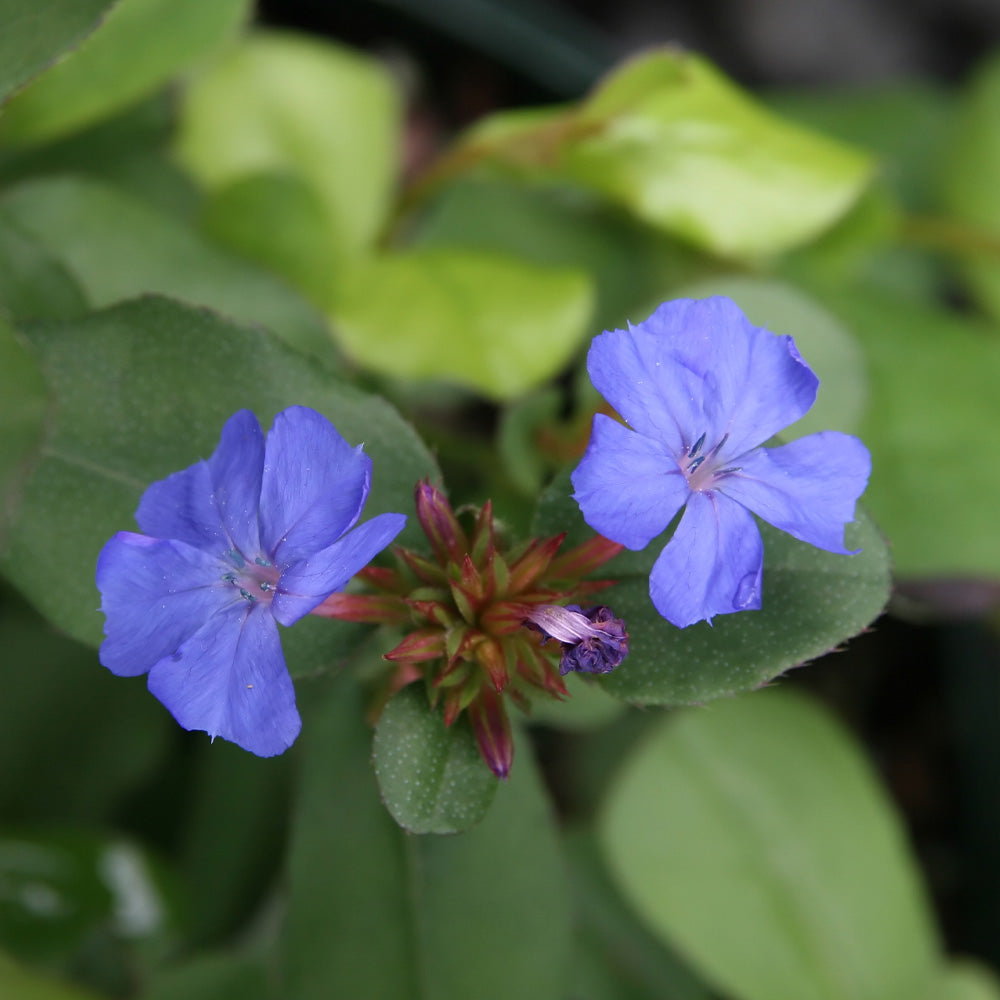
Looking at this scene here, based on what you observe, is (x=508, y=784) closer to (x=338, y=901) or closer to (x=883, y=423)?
(x=338, y=901)

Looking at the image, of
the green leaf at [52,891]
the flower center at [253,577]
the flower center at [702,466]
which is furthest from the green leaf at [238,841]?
the flower center at [702,466]

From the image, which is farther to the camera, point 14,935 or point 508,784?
point 14,935

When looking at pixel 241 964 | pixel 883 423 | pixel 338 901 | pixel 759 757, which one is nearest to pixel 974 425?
pixel 883 423

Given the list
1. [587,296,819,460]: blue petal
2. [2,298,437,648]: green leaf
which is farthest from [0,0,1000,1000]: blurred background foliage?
[587,296,819,460]: blue petal

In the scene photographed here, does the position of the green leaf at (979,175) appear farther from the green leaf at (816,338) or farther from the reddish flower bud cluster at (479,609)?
the reddish flower bud cluster at (479,609)

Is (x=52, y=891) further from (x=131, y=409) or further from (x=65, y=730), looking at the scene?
(x=131, y=409)

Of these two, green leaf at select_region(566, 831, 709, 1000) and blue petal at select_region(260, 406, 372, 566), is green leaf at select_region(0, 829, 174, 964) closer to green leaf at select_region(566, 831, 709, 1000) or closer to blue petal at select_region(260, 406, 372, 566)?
green leaf at select_region(566, 831, 709, 1000)

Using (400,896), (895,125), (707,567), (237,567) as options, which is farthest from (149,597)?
(895,125)
